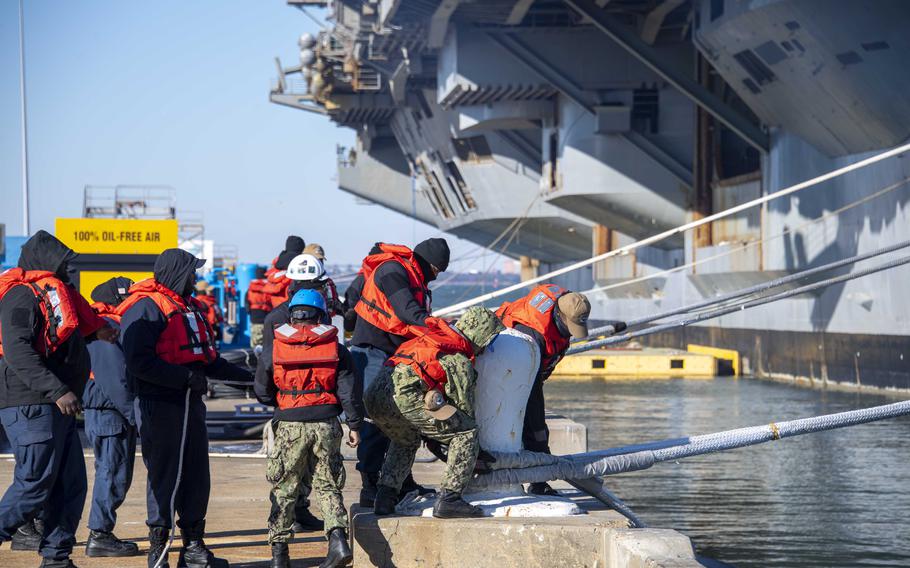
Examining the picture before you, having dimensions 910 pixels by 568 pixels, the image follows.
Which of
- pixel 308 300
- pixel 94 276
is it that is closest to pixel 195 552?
pixel 308 300

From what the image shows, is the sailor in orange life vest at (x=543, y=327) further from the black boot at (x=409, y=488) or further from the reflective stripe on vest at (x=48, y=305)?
the reflective stripe on vest at (x=48, y=305)

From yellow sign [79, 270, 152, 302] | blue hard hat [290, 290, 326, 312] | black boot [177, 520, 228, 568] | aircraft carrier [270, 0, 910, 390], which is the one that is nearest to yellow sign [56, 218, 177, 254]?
yellow sign [79, 270, 152, 302]

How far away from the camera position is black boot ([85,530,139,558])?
25.1 ft

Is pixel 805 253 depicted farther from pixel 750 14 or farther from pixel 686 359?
pixel 750 14

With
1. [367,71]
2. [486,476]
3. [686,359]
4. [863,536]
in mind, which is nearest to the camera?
[486,476]

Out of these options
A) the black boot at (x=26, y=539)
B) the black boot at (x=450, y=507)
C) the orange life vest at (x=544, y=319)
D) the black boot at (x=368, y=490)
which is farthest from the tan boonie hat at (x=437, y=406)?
the black boot at (x=26, y=539)

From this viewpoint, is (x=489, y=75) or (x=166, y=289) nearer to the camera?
(x=166, y=289)

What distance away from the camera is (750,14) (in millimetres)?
23562

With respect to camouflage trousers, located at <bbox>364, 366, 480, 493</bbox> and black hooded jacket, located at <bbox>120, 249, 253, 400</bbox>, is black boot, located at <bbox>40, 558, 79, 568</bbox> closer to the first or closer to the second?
black hooded jacket, located at <bbox>120, 249, 253, 400</bbox>

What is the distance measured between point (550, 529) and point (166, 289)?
2468 mm

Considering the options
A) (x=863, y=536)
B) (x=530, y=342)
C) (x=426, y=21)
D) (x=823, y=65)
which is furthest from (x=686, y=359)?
(x=530, y=342)

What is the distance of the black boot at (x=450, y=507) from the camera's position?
22.3ft

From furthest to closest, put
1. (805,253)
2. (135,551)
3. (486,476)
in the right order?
(805,253)
(135,551)
(486,476)

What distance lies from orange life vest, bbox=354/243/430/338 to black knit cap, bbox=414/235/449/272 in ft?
0.20
